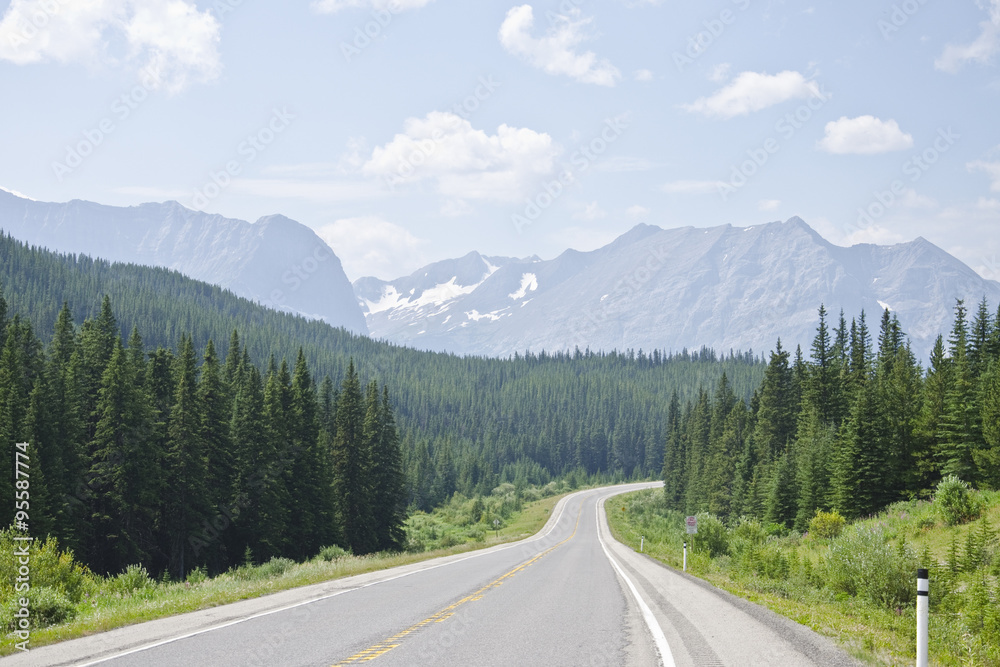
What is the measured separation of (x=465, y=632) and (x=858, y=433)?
40279 mm

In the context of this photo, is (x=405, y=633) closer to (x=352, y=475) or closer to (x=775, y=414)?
(x=352, y=475)

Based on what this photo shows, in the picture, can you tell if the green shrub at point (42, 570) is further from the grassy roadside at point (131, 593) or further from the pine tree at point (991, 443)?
the pine tree at point (991, 443)

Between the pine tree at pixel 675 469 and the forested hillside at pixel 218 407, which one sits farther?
the pine tree at pixel 675 469

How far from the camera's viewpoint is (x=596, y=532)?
68.6 metres

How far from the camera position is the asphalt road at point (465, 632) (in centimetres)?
966

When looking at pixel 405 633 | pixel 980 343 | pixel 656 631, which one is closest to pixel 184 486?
pixel 405 633

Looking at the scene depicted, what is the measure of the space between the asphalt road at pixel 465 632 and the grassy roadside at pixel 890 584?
1077mm

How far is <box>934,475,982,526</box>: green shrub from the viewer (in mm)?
29250

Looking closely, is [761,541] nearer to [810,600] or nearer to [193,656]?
[810,600]

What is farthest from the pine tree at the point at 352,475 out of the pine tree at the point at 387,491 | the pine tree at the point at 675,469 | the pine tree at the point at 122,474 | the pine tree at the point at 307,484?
the pine tree at the point at 675,469

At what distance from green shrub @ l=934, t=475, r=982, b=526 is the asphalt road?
53.4ft

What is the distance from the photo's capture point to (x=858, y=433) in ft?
148

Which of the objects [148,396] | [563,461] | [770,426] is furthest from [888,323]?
[563,461]

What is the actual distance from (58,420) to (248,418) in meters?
11.5
